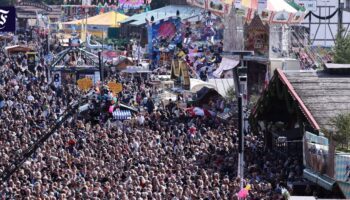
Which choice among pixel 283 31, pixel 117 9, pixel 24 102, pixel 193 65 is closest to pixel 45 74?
pixel 193 65

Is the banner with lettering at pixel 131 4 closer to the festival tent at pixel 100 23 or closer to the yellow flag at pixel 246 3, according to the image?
the festival tent at pixel 100 23

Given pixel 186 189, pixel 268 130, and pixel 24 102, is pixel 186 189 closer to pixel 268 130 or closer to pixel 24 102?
pixel 268 130

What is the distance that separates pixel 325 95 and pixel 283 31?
43.9 ft

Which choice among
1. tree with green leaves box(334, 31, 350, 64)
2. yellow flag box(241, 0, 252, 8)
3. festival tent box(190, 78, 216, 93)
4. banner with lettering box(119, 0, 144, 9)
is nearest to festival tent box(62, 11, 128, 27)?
banner with lettering box(119, 0, 144, 9)

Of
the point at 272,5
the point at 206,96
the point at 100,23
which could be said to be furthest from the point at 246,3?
the point at 100,23

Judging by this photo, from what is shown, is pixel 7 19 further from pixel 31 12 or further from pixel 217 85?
pixel 31 12

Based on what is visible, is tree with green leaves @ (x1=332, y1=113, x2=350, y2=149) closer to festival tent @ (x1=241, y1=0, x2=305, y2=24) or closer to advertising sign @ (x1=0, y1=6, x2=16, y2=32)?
advertising sign @ (x1=0, y1=6, x2=16, y2=32)

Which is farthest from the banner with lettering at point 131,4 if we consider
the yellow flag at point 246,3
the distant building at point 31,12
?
the yellow flag at point 246,3

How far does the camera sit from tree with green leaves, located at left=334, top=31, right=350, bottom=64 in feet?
160

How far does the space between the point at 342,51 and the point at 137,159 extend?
1564 cm

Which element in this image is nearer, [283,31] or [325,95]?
[325,95]

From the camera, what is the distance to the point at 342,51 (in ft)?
163

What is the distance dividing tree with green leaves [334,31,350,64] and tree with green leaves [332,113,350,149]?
1518 centimetres

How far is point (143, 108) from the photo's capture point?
1921 inches
